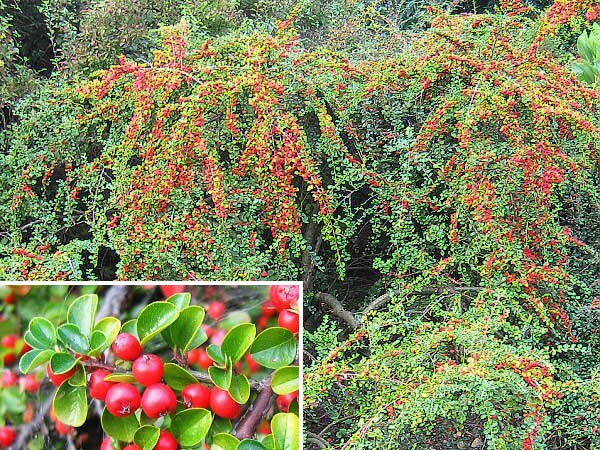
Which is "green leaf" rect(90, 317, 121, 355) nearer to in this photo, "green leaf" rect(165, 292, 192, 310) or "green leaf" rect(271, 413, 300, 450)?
"green leaf" rect(165, 292, 192, 310)

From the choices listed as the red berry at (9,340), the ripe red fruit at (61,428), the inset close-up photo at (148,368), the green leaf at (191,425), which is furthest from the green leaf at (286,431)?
the red berry at (9,340)

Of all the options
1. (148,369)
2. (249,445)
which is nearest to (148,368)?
(148,369)

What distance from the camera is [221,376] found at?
1.15m

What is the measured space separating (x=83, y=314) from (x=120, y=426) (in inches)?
7.6

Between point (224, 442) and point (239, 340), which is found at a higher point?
point (239, 340)

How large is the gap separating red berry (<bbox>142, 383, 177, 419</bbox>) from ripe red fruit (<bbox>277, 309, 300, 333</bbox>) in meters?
0.22

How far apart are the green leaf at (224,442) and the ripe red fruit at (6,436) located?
1.01 feet

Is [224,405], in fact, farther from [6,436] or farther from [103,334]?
[6,436]

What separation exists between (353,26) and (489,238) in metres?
3.22

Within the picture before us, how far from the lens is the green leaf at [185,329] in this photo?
1.15 meters

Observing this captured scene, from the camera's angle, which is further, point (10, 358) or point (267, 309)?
point (267, 309)

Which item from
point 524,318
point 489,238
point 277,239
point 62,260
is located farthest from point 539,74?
point 62,260

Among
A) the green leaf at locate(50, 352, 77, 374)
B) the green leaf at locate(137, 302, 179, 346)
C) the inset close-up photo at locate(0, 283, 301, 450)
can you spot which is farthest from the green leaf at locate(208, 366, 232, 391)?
the green leaf at locate(50, 352, 77, 374)

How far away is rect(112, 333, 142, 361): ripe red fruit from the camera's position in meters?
1.13
